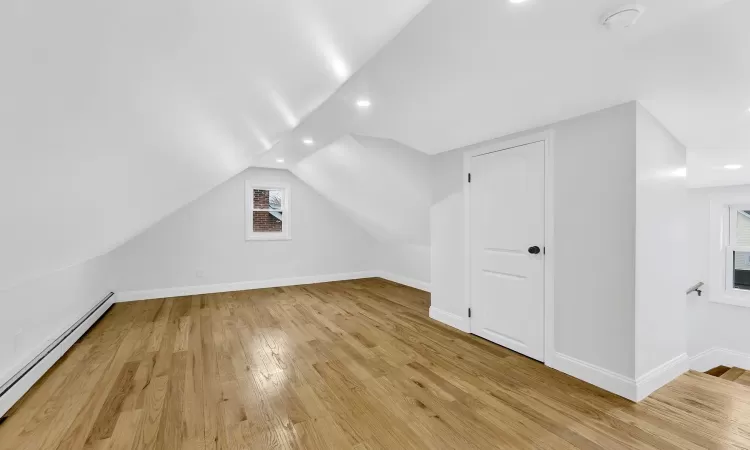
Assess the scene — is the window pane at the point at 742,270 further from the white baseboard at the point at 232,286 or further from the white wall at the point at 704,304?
the white baseboard at the point at 232,286

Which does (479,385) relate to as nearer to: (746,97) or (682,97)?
(682,97)

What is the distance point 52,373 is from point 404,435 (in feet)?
9.30

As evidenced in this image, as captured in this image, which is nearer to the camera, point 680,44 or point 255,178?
point 680,44

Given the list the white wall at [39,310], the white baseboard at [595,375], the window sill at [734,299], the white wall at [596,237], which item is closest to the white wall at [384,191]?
the white wall at [596,237]

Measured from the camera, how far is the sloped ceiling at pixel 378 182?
3871 mm

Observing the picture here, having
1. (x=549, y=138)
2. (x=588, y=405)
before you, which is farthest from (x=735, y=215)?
(x=588, y=405)

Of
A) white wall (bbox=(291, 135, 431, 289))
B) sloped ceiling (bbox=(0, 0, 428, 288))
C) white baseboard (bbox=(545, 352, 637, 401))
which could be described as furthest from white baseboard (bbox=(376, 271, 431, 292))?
sloped ceiling (bbox=(0, 0, 428, 288))

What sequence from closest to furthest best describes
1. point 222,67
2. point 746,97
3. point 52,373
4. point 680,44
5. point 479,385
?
point 222,67 → point 680,44 → point 746,97 → point 479,385 → point 52,373

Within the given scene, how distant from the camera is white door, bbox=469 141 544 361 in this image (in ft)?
9.05

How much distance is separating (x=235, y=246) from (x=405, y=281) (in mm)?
3077

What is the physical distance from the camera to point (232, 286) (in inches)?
222

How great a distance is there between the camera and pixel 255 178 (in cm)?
578

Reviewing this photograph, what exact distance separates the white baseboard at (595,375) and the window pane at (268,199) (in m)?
4.94

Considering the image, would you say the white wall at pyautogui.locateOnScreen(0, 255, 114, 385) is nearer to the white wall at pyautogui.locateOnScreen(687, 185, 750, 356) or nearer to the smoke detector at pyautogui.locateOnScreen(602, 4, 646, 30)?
the smoke detector at pyautogui.locateOnScreen(602, 4, 646, 30)
